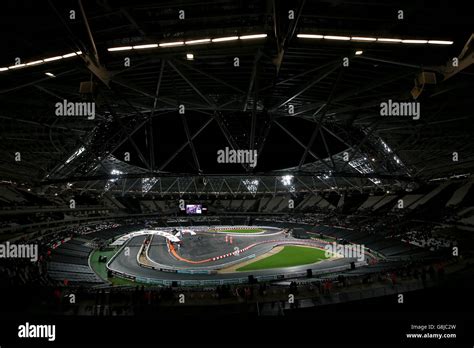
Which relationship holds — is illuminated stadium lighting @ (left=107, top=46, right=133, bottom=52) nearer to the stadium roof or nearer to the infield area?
the stadium roof

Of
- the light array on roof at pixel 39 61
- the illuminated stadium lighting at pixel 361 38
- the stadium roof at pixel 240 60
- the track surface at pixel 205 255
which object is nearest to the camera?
the stadium roof at pixel 240 60

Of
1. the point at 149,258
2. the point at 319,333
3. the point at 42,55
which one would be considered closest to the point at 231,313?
the point at 319,333

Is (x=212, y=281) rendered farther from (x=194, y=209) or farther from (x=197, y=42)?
(x=194, y=209)

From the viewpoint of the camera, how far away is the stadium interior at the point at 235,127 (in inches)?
383

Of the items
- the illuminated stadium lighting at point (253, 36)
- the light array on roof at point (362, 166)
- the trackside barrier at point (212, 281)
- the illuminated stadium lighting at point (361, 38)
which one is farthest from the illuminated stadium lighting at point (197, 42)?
the light array on roof at point (362, 166)

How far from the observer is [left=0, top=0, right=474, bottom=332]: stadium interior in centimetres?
972

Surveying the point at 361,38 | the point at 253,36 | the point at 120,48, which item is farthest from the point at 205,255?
the point at 361,38

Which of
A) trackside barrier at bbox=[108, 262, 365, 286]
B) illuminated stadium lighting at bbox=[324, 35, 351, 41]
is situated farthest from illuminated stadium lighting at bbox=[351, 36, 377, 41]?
trackside barrier at bbox=[108, 262, 365, 286]

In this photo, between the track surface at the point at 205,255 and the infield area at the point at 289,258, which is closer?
the track surface at the point at 205,255

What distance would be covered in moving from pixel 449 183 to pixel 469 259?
1247 inches

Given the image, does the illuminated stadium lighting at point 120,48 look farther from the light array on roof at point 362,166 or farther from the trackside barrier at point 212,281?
the light array on roof at point 362,166

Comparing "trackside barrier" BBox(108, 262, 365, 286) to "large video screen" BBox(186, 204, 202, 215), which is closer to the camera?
"trackside barrier" BBox(108, 262, 365, 286)

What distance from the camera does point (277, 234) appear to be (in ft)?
143

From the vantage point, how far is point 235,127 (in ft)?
78.5
